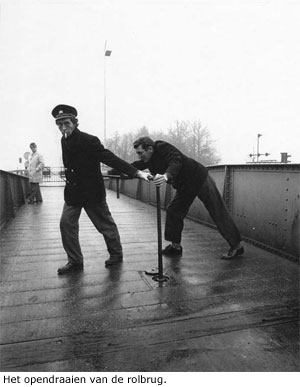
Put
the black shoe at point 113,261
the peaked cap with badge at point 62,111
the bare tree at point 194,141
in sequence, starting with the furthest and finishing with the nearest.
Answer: the bare tree at point 194,141
the black shoe at point 113,261
the peaked cap with badge at point 62,111

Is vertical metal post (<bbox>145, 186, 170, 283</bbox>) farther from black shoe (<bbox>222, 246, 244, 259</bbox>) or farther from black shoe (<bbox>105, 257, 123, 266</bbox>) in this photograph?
black shoe (<bbox>222, 246, 244, 259</bbox>)

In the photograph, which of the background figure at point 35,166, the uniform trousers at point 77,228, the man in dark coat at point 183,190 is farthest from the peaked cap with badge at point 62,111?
the background figure at point 35,166

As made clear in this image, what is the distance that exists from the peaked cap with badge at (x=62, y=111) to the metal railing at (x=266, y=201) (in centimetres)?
257

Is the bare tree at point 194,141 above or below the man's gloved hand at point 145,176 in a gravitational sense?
above

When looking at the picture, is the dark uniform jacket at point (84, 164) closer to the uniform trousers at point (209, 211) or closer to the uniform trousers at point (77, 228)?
the uniform trousers at point (77, 228)

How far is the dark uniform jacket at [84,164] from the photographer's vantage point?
11.5 ft

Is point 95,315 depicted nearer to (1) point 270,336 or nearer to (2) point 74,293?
(2) point 74,293

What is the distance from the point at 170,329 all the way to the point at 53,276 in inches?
61.5

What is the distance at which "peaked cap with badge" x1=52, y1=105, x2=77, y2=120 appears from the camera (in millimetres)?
3375

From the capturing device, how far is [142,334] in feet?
7.27

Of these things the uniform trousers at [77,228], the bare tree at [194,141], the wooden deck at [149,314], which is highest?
the bare tree at [194,141]

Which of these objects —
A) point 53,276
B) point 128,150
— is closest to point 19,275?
point 53,276

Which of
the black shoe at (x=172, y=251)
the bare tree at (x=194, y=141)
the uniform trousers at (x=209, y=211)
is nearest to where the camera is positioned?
the uniform trousers at (x=209, y=211)

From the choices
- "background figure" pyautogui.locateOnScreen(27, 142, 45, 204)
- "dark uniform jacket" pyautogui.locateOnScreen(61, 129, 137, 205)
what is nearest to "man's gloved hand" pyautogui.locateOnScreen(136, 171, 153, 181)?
"dark uniform jacket" pyautogui.locateOnScreen(61, 129, 137, 205)
